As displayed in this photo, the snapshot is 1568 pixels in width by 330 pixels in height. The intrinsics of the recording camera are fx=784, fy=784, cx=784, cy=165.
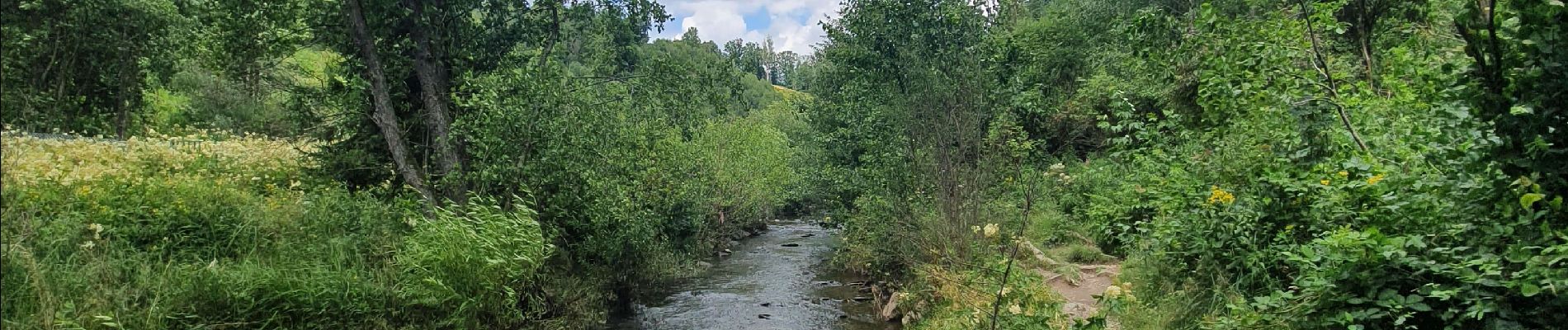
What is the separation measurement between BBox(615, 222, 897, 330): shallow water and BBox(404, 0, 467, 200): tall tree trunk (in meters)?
4.51

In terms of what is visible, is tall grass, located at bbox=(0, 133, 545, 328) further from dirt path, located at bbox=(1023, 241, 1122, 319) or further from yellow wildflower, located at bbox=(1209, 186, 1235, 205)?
yellow wildflower, located at bbox=(1209, 186, 1235, 205)

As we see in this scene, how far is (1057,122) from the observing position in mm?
21562

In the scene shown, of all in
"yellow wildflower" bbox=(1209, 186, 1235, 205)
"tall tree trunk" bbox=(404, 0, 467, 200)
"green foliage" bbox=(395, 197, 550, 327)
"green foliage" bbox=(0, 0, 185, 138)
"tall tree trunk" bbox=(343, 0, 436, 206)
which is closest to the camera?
"yellow wildflower" bbox=(1209, 186, 1235, 205)

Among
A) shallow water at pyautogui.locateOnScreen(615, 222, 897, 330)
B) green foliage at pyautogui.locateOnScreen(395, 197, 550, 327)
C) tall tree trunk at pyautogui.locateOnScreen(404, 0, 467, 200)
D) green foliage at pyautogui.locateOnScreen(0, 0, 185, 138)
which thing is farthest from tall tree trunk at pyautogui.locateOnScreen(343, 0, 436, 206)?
green foliage at pyautogui.locateOnScreen(0, 0, 185, 138)

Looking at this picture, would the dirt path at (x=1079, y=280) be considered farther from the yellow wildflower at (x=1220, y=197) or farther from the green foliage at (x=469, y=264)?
the green foliage at (x=469, y=264)

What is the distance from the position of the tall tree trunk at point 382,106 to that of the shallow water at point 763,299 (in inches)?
185

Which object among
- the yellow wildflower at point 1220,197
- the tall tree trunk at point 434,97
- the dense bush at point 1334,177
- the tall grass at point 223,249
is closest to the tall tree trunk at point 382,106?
the tall tree trunk at point 434,97

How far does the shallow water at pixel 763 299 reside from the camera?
46.7 feet

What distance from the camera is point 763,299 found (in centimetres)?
1666

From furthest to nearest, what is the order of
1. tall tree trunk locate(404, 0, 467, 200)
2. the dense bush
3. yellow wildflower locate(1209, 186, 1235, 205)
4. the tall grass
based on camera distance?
tall tree trunk locate(404, 0, 467, 200) < the tall grass < yellow wildflower locate(1209, 186, 1235, 205) < the dense bush

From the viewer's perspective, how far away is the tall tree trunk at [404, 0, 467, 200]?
1010cm

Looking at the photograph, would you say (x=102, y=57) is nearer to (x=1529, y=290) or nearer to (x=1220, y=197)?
(x=1220, y=197)

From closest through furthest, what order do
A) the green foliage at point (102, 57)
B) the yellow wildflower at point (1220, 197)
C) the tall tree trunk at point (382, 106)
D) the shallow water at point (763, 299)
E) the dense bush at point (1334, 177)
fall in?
the dense bush at point (1334, 177)
the yellow wildflower at point (1220, 197)
the tall tree trunk at point (382, 106)
the shallow water at point (763, 299)
the green foliage at point (102, 57)

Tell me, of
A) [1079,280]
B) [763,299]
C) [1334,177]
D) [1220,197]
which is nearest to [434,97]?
[763,299]
